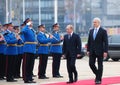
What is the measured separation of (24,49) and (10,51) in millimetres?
629

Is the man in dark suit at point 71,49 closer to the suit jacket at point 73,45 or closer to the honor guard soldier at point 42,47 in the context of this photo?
the suit jacket at point 73,45

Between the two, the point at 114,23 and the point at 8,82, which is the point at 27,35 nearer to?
the point at 8,82

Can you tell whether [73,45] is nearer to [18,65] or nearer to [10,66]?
[10,66]

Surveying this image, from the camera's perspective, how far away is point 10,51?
53.7 feet

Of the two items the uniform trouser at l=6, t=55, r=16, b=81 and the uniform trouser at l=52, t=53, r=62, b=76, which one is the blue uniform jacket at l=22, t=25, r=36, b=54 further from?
the uniform trouser at l=52, t=53, r=62, b=76

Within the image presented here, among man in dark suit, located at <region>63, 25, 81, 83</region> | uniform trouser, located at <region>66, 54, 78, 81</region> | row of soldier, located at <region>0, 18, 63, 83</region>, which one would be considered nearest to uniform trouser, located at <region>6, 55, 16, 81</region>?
row of soldier, located at <region>0, 18, 63, 83</region>

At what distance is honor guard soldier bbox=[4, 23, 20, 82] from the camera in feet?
53.1

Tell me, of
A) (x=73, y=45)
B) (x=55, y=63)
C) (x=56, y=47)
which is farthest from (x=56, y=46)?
(x=73, y=45)

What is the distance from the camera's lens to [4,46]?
1688cm

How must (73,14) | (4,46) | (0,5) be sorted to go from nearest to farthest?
(4,46) → (0,5) → (73,14)

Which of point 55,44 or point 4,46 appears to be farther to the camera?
point 55,44

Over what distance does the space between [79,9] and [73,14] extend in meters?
1.37

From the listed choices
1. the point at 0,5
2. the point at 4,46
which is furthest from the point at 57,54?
the point at 0,5

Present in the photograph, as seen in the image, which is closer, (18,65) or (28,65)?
(28,65)
